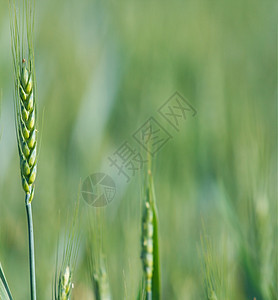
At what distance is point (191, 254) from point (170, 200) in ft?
0.56

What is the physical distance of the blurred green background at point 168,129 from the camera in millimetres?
Answer: 1002

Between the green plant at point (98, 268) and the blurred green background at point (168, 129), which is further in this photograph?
the blurred green background at point (168, 129)

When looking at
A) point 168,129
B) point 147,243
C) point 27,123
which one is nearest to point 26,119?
point 27,123

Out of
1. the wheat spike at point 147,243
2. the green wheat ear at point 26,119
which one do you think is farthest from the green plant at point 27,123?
the wheat spike at point 147,243

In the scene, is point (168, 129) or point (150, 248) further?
point (168, 129)

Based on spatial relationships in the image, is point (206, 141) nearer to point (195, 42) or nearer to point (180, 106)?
point (180, 106)

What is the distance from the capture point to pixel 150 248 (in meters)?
0.67

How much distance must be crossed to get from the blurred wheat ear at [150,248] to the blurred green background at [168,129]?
0.09 ft

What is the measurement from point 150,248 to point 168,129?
3.21 feet

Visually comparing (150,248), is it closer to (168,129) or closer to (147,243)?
(147,243)

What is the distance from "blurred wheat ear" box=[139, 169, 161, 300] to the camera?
0.65 metres

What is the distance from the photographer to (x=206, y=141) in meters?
1.55

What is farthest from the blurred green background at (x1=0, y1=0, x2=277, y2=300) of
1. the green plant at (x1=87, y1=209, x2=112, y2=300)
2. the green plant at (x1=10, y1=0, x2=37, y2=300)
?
the green plant at (x1=10, y1=0, x2=37, y2=300)

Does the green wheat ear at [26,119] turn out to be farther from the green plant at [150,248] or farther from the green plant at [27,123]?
the green plant at [150,248]
